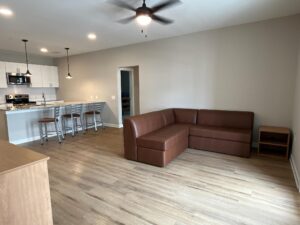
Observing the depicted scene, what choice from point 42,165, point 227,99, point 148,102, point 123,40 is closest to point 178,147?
point 227,99

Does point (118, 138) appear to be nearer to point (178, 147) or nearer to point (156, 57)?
point (178, 147)

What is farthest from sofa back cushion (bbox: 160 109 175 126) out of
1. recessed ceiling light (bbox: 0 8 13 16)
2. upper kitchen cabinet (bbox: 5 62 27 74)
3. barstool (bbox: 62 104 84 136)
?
upper kitchen cabinet (bbox: 5 62 27 74)

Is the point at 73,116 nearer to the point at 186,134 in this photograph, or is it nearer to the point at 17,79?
the point at 17,79

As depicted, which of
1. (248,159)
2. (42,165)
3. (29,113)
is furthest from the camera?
(29,113)

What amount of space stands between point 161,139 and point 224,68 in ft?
7.92

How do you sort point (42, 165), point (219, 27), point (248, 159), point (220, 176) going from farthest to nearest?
point (219, 27) → point (248, 159) → point (220, 176) → point (42, 165)

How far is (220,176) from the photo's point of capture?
2936 millimetres

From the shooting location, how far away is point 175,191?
2.53 m

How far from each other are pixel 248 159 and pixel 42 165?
353cm

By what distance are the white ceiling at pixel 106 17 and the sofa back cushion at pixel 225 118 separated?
196cm

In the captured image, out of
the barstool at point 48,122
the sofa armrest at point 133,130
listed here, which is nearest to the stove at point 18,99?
the barstool at point 48,122

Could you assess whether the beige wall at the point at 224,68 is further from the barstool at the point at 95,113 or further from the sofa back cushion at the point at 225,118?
the barstool at the point at 95,113

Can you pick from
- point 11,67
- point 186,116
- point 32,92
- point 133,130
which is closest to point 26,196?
point 133,130

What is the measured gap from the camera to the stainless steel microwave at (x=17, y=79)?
618 centimetres
